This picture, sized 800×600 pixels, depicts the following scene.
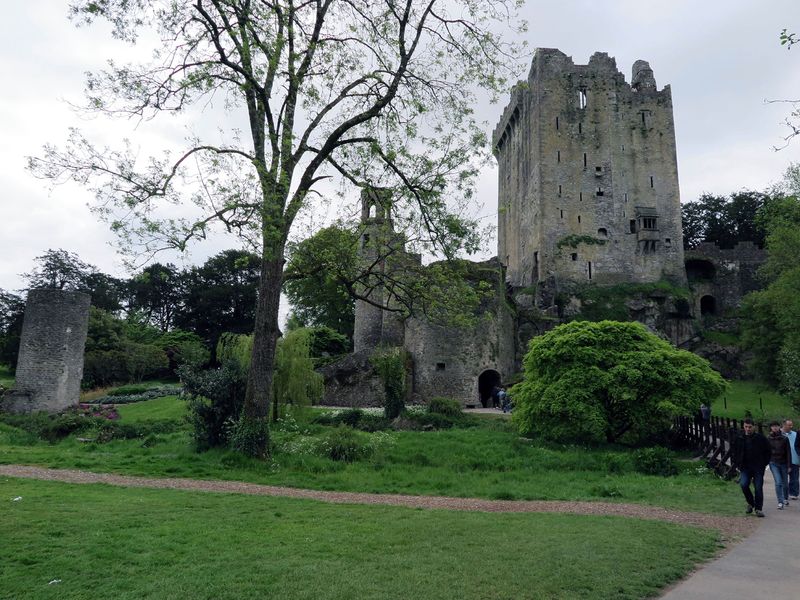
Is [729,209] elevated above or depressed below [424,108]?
above

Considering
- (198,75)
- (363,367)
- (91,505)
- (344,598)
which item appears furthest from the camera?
(363,367)

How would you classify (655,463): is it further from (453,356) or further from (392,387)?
(453,356)

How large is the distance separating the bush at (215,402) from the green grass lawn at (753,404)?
20766mm

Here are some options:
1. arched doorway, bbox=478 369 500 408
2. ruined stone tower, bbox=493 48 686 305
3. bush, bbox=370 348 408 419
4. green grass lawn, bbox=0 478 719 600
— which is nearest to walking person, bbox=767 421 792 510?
green grass lawn, bbox=0 478 719 600

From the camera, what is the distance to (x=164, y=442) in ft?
56.0

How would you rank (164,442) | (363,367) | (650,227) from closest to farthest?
(164,442) → (363,367) → (650,227)

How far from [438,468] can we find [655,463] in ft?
16.7

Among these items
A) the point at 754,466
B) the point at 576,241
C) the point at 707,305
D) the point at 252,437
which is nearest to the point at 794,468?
the point at 754,466

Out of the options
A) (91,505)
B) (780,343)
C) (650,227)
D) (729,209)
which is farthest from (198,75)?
(729,209)

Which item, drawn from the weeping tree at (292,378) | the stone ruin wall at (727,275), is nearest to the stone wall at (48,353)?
the weeping tree at (292,378)

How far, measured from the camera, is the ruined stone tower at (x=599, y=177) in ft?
150

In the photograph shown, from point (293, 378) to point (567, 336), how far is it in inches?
373

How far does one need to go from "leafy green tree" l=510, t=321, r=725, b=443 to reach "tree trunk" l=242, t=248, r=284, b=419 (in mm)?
7909

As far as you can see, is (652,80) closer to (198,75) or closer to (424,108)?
(424,108)
